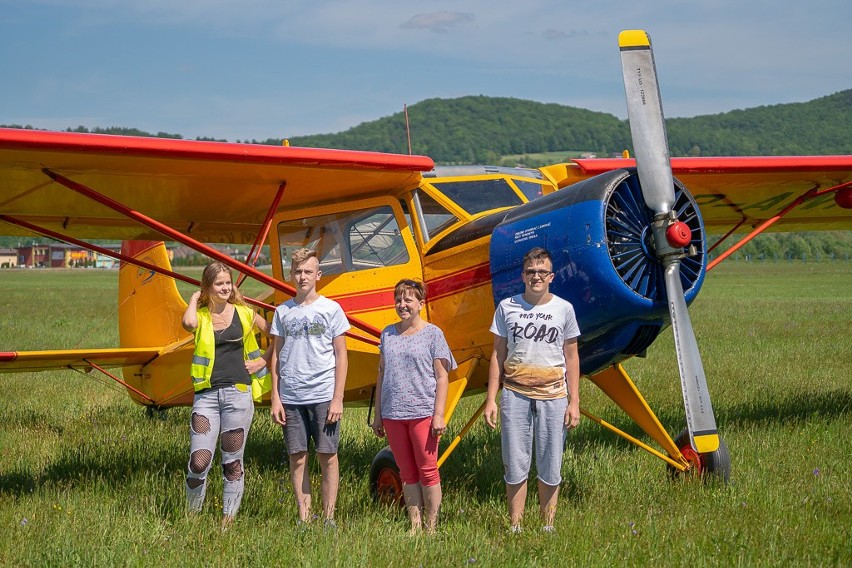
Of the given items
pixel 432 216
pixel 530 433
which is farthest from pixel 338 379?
pixel 432 216

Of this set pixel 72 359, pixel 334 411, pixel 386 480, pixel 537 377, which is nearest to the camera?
pixel 537 377

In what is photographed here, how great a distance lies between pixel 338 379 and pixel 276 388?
375 mm

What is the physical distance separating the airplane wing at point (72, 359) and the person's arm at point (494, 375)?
4069 mm

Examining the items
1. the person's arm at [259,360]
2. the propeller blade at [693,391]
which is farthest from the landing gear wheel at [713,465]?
the person's arm at [259,360]

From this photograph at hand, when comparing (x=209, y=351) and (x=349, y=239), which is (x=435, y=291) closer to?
(x=349, y=239)

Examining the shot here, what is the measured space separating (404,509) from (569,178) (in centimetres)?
319

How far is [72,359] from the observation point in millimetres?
7883

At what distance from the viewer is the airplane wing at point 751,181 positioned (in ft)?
24.5

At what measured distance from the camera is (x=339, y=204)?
23.2ft

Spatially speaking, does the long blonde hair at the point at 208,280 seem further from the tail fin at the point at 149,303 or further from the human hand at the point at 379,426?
the tail fin at the point at 149,303

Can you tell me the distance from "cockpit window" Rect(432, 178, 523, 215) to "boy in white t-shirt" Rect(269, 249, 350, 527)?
5.34 feet

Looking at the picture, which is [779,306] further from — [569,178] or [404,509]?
[404,509]

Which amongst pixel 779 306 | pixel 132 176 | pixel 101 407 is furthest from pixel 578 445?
pixel 779 306

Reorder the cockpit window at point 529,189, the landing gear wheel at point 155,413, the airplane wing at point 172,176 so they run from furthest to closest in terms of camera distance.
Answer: the landing gear wheel at point 155,413
the cockpit window at point 529,189
the airplane wing at point 172,176
